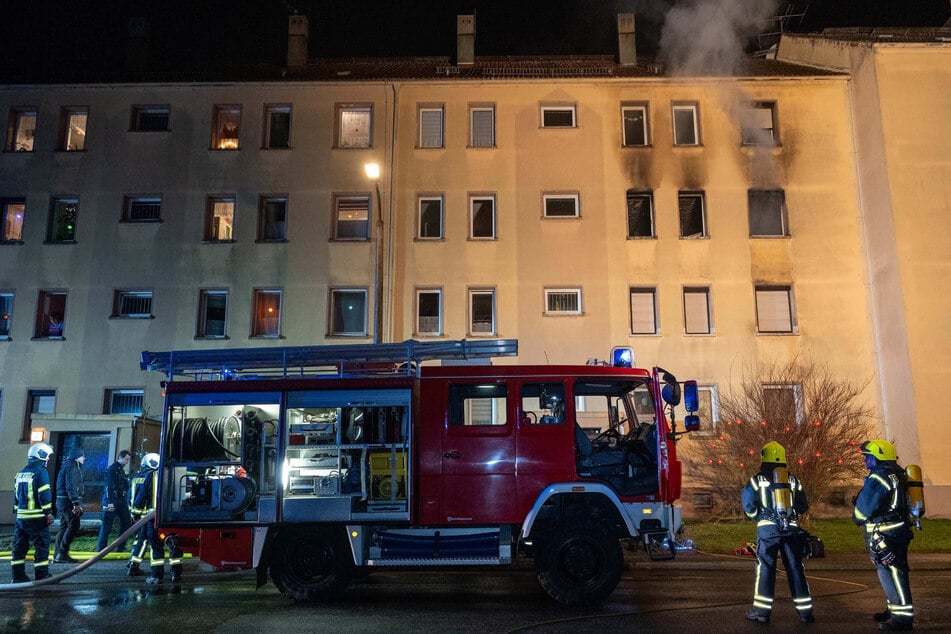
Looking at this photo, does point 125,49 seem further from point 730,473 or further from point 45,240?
point 730,473

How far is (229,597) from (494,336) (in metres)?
11.6

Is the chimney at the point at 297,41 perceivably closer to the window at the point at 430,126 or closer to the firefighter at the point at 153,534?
the window at the point at 430,126

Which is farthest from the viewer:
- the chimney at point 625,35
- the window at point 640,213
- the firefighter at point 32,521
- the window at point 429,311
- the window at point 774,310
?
the chimney at point 625,35

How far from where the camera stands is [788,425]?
15492mm

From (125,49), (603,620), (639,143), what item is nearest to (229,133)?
(125,49)

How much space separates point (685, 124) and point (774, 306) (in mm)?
5841

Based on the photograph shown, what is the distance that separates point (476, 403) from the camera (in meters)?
8.41

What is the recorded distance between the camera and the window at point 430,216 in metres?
20.2

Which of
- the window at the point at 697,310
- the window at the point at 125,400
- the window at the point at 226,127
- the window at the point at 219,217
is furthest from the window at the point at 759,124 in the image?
the window at the point at 125,400

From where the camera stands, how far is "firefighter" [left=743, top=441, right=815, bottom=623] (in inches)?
276

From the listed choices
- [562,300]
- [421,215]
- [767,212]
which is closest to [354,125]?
[421,215]

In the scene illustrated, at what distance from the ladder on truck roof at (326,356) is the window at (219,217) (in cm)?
1218

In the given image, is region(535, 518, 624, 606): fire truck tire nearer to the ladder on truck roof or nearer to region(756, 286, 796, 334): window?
the ladder on truck roof

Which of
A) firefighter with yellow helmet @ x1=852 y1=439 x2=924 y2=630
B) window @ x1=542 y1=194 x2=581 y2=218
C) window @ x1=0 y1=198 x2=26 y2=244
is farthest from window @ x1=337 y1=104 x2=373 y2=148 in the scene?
firefighter with yellow helmet @ x1=852 y1=439 x2=924 y2=630
